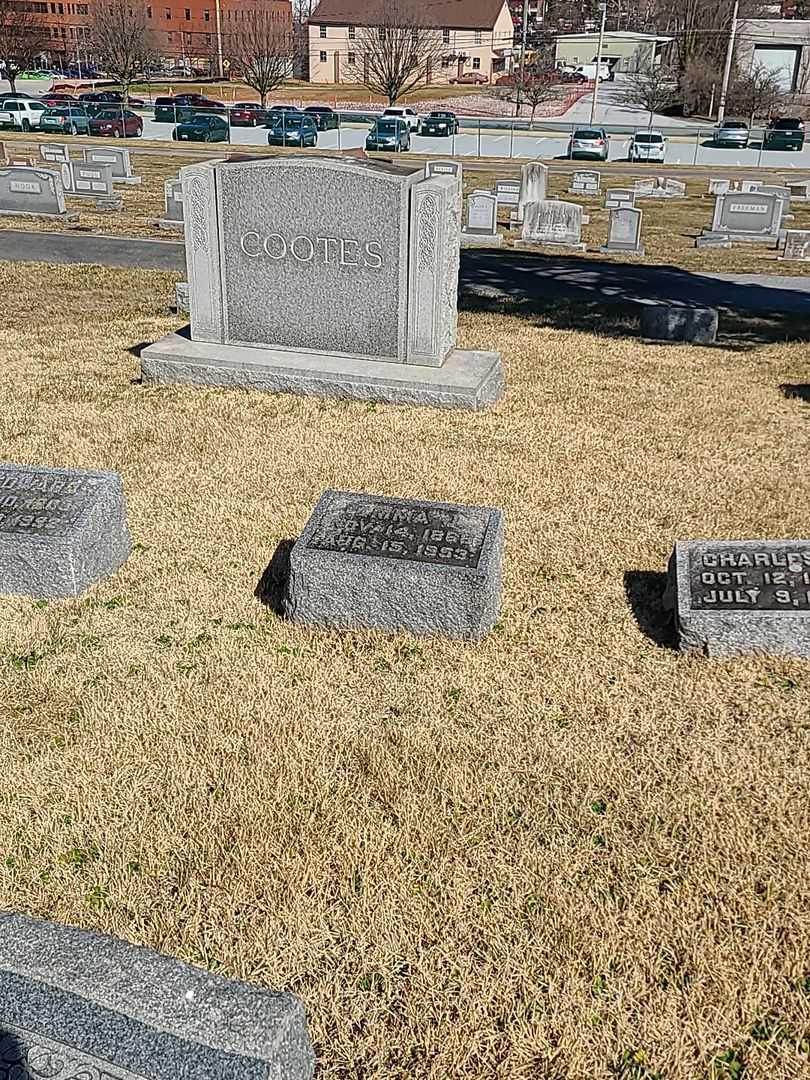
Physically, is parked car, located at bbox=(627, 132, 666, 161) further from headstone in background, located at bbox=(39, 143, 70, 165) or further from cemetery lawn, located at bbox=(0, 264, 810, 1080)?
cemetery lawn, located at bbox=(0, 264, 810, 1080)

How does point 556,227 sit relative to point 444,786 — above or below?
above

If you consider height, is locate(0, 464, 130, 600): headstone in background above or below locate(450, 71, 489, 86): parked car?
below

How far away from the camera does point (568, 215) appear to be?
19359 mm

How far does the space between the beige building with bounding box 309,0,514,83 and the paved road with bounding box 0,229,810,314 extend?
60.4 metres

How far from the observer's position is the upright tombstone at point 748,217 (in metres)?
20.4

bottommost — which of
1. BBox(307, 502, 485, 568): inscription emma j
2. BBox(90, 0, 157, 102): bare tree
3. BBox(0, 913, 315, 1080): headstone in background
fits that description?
BBox(0, 913, 315, 1080): headstone in background

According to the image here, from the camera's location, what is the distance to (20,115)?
41.9 meters

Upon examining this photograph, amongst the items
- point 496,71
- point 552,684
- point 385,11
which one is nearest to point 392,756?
point 552,684

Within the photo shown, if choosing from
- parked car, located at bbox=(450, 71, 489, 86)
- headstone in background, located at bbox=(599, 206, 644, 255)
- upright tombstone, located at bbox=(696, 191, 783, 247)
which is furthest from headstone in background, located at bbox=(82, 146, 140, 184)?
parked car, located at bbox=(450, 71, 489, 86)

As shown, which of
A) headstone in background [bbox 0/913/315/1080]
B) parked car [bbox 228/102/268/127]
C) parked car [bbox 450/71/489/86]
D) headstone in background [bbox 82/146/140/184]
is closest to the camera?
headstone in background [bbox 0/913/315/1080]

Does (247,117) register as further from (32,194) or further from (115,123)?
(32,194)

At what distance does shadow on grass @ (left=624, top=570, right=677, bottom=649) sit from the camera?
5.32 meters

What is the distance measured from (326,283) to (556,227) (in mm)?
11927

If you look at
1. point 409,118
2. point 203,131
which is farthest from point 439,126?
point 203,131
